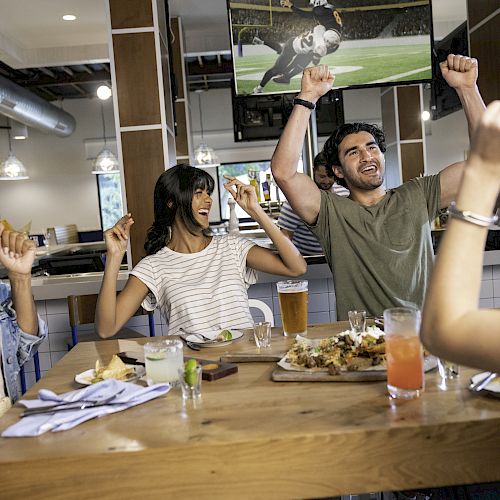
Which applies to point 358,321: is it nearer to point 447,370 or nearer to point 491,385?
point 447,370

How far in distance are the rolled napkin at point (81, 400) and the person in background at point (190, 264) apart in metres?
0.84

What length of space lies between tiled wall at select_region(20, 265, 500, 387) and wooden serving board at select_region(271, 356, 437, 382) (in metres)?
1.99

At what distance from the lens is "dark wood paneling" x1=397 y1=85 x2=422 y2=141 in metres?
8.26

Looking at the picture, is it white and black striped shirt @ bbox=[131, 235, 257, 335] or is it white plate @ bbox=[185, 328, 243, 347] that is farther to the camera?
white and black striped shirt @ bbox=[131, 235, 257, 335]

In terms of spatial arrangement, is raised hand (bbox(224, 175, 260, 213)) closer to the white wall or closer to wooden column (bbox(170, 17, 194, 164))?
wooden column (bbox(170, 17, 194, 164))

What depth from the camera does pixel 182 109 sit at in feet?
26.1

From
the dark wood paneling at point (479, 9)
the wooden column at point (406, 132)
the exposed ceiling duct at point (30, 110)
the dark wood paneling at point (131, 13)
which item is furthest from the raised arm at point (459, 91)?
the exposed ceiling duct at point (30, 110)

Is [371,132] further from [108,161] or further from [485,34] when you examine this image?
[108,161]

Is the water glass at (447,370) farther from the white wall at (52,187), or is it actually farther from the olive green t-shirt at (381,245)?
the white wall at (52,187)

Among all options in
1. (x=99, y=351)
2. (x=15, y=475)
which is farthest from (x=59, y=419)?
(x=99, y=351)

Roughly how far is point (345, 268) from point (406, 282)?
0.23 meters

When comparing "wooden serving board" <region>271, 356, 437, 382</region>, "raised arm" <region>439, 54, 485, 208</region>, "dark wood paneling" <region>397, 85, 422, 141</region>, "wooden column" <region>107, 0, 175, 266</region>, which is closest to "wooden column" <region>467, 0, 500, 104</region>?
"raised arm" <region>439, 54, 485, 208</region>

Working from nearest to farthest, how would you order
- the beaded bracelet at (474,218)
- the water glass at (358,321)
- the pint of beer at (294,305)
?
the beaded bracelet at (474,218) < the water glass at (358,321) < the pint of beer at (294,305)

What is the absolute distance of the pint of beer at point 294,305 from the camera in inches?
77.8
